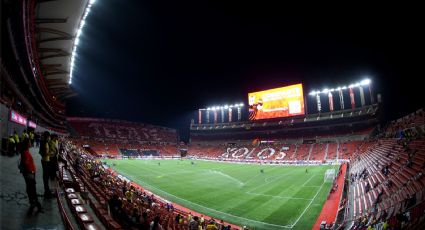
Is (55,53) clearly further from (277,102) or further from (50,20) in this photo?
(277,102)

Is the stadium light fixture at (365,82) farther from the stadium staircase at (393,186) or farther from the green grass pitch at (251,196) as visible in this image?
the stadium staircase at (393,186)

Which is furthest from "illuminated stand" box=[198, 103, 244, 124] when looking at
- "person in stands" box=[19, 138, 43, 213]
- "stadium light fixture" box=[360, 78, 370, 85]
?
"person in stands" box=[19, 138, 43, 213]

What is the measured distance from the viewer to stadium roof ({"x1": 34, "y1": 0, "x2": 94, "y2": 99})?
1574 cm

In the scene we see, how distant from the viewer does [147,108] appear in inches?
3674

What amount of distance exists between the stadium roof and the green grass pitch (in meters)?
16.7

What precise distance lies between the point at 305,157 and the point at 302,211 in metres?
36.1

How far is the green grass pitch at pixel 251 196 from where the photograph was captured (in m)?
19.0

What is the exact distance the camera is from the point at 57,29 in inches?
758

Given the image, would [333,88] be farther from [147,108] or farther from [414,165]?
[147,108]

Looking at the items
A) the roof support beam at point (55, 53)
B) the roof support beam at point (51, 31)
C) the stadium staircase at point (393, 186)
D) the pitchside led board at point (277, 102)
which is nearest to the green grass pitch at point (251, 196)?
the stadium staircase at point (393, 186)

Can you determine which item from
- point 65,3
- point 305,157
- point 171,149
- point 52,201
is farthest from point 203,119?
point 52,201

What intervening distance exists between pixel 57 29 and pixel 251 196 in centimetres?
2237

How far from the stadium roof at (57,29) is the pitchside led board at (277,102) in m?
46.8

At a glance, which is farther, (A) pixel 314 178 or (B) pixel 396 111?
(B) pixel 396 111
